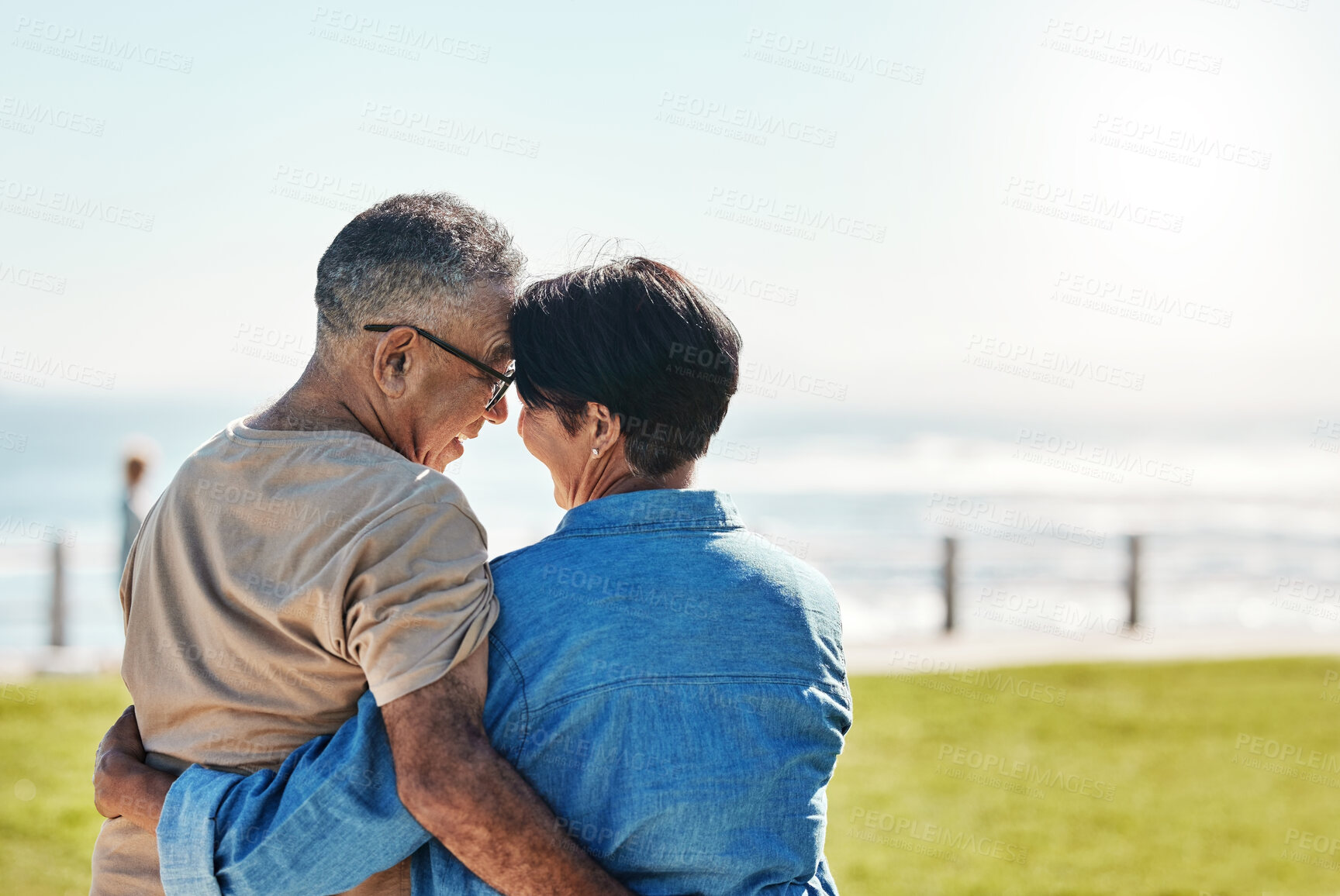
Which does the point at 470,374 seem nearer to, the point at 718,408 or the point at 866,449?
the point at 718,408

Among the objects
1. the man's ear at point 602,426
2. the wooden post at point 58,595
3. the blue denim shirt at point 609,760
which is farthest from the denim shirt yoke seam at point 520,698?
the wooden post at point 58,595

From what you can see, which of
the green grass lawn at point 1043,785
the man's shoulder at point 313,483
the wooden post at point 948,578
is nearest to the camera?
the man's shoulder at point 313,483

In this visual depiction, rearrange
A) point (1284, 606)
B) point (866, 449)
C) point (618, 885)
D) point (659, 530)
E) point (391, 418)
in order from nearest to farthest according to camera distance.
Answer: point (618, 885), point (659, 530), point (391, 418), point (1284, 606), point (866, 449)

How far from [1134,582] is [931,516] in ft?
67.3

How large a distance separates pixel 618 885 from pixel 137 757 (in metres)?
0.91

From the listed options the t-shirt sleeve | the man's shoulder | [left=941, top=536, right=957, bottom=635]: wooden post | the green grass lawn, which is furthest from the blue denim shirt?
[left=941, top=536, right=957, bottom=635]: wooden post

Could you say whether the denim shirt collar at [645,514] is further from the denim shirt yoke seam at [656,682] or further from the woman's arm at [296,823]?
the woman's arm at [296,823]

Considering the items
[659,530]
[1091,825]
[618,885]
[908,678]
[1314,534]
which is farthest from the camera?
[1314,534]

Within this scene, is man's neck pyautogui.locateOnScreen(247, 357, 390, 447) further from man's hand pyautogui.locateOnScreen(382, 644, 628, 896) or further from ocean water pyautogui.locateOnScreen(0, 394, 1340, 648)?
ocean water pyautogui.locateOnScreen(0, 394, 1340, 648)

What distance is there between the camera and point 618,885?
67.2 inches

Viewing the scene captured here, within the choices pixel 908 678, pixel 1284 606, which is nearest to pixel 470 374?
pixel 908 678

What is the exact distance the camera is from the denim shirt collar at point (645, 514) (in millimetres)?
1886

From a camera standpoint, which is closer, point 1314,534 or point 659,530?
point 659,530

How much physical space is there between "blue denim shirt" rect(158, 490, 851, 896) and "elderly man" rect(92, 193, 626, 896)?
0.06 m
